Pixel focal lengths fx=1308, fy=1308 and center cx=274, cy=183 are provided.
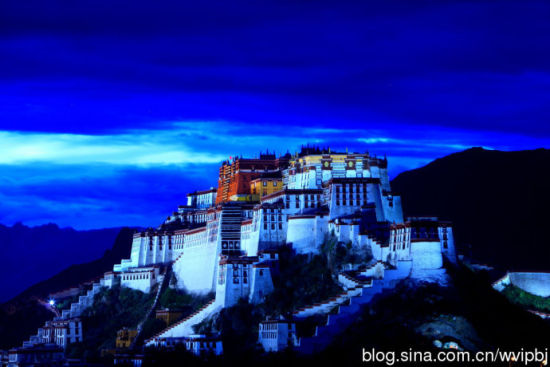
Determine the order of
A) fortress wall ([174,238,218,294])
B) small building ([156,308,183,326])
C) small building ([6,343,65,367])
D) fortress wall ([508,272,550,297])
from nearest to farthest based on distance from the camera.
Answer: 1. fortress wall ([508,272,550,297])
2. small building ([6,343,65,367])
3. small building ([156,308,183,326])
4. fortress wall ([174,238,218,294])

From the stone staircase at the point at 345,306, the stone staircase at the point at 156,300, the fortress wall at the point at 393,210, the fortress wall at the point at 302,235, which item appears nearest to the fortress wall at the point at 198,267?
the stone staircase at the point at 156,300

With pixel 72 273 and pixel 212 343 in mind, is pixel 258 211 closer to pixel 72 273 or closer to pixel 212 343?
pixel 212 343

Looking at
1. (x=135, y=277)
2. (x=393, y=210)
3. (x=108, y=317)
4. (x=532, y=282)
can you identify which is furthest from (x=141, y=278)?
(x=532, y=282)

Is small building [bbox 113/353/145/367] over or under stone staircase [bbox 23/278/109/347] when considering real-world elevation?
under

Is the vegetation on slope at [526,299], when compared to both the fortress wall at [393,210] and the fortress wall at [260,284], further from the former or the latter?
the fortress wall at [260,284]

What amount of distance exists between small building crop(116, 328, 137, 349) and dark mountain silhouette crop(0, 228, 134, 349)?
24402 mm

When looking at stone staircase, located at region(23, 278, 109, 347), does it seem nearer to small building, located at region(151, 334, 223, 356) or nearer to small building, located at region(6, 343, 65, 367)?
small building, located at region(6, 343, 65, 367)

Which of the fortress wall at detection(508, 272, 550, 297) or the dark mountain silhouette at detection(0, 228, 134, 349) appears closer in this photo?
the fortress wall at detection(508, 272, 550, 297)

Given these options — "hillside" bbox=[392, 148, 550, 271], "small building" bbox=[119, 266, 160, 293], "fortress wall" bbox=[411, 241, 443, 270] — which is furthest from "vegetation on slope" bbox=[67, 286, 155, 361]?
"hillside" bbox=[392, 148, 550, 271]

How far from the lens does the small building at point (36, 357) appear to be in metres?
132

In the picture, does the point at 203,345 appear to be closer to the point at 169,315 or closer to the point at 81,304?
the point at 169,315

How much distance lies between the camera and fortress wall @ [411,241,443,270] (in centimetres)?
11100

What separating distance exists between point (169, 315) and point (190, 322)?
7.95m

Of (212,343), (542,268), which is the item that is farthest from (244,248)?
(542,268)
